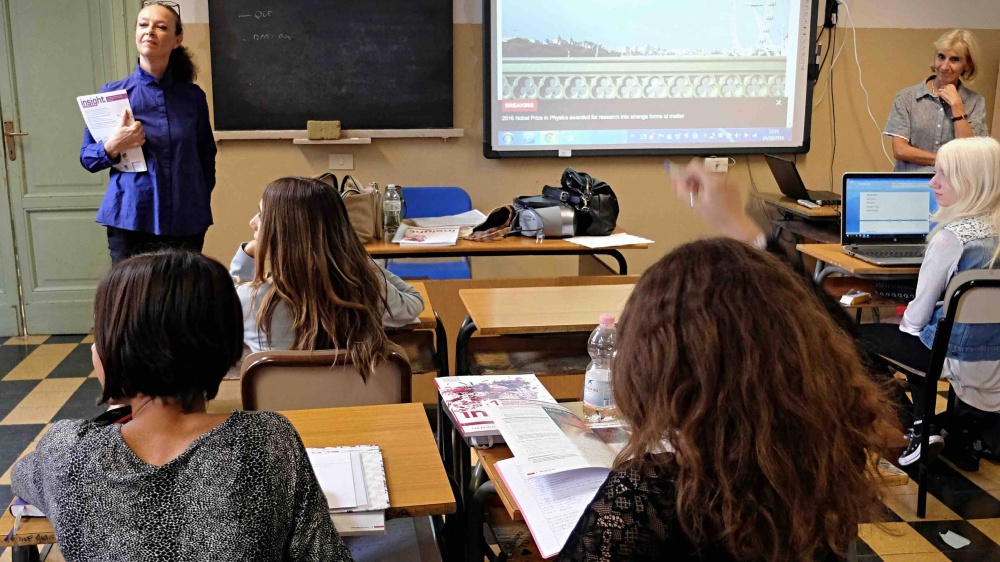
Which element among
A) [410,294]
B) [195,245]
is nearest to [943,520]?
[410,294]

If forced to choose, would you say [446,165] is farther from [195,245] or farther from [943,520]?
[943,520]

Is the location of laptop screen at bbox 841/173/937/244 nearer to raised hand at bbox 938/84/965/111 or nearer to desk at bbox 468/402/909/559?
raised hand at bbox 938/84/965/111

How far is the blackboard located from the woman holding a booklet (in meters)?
2.89

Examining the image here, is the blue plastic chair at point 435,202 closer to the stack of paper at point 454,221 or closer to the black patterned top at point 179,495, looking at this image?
the stack of paper at point 454,221

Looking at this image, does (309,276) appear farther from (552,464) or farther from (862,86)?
(862,86)

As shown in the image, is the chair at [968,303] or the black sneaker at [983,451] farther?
the black sneaker at [983,451]

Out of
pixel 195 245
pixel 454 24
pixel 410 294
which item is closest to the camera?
pixel 410 294

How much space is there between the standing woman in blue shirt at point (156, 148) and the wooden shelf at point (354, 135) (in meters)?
1.35

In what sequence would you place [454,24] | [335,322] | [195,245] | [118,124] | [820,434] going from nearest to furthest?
[820,434]
[335,322]
[118,124]
[195,245]
[454,24]

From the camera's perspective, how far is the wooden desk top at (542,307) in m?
2.54

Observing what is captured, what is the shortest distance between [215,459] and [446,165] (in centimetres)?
412

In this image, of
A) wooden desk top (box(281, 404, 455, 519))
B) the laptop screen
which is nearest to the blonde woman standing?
the laptop screen

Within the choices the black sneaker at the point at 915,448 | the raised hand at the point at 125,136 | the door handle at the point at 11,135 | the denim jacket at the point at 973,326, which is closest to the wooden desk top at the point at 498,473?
the denim jacket at the point at 973,326

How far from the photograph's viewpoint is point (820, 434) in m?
0.95
